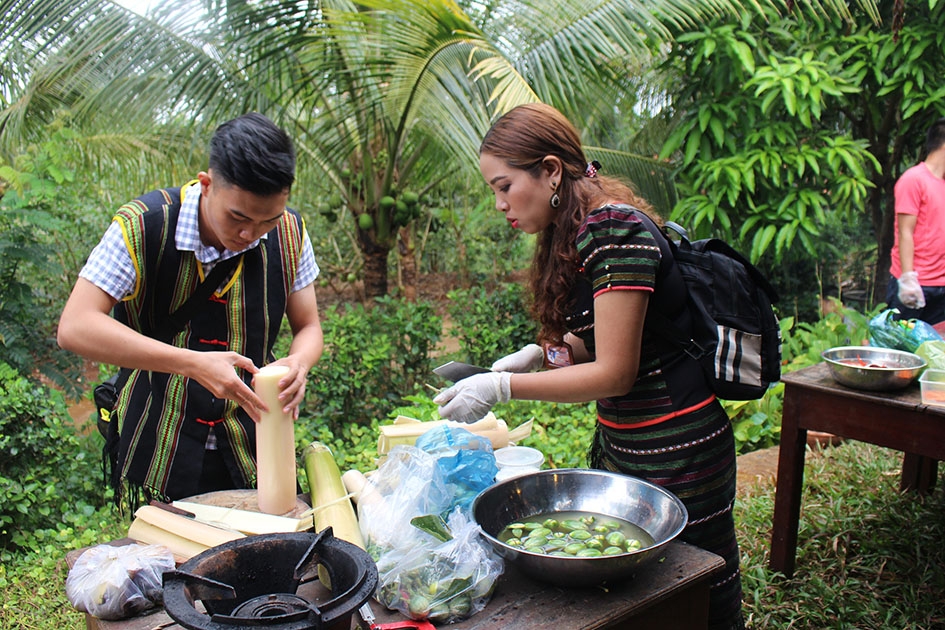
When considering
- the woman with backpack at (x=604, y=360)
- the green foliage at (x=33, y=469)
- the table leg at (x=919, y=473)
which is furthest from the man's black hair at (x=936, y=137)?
the green foliage at (x=33, y=469)

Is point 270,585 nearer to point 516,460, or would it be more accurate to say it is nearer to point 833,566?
point 516,460

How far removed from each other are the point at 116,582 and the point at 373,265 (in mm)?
4995

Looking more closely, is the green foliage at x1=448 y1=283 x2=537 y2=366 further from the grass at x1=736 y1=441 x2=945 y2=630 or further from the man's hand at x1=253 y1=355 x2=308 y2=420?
the man's hand at x1=253 y1=355 x2=308 y2=420

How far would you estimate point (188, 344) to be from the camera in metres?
2.11

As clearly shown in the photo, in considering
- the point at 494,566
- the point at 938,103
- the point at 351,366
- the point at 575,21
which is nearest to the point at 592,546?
the point at 494,566

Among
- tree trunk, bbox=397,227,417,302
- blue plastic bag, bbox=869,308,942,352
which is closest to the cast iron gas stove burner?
blue plastic bag, bbox=869,308,942,352

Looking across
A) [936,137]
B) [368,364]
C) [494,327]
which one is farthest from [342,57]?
[936,137]

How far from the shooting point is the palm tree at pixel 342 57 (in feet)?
15.2

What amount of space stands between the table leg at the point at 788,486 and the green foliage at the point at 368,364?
2.82 metres

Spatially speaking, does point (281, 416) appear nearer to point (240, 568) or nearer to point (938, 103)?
point (240, 568)

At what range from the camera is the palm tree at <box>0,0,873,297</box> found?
462 cm

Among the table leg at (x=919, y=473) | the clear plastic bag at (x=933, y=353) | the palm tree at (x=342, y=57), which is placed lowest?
the table leg at (x=919, y=473)

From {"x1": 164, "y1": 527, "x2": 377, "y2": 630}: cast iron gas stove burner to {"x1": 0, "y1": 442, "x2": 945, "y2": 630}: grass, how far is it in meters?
2.16

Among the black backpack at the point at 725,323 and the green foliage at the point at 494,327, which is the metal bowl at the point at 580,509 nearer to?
the black backpack at the point at 725,323
